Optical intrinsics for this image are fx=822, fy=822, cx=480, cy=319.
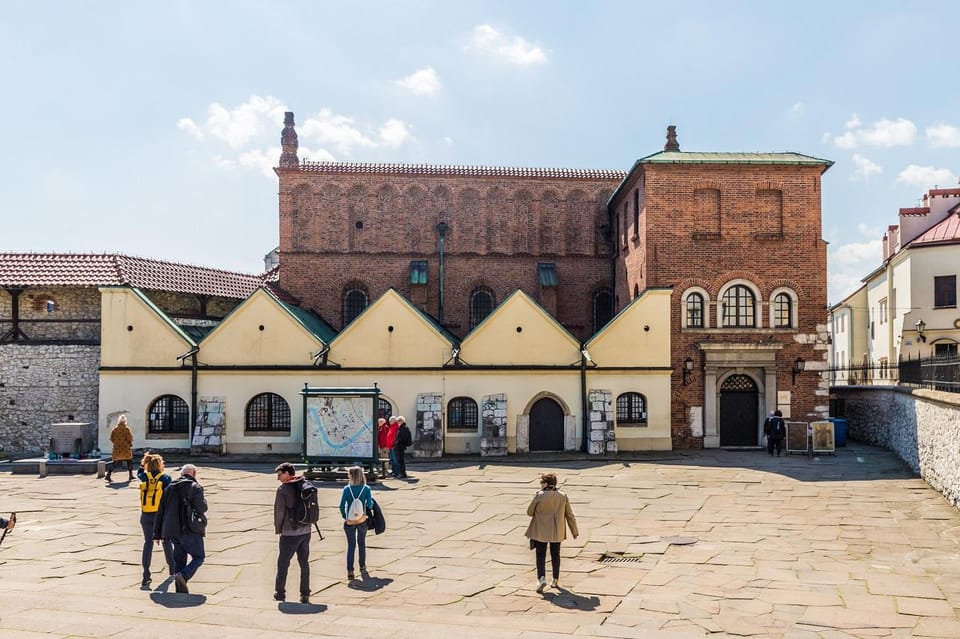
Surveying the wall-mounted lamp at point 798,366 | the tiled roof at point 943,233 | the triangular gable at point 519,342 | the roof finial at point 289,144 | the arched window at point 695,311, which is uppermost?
the roof finial at point 289,144

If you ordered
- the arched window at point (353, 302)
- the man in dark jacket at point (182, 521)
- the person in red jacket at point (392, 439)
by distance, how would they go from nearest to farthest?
the man in dark jacket at point (182, 521) → the person in red jacket at point (392, 439) → the arched window at point (353, 302)

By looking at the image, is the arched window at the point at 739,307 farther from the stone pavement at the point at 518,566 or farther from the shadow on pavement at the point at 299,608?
the shadow on pavement at the point at 299,608

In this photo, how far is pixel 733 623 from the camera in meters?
9.77

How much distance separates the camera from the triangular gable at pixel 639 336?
28.0m

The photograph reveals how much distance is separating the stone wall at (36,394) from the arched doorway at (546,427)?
1569 centimetres

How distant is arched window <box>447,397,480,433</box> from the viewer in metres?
27.8

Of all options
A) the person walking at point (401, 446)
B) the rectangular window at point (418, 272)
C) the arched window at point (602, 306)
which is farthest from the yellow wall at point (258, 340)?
the arched window at point (602, 306)

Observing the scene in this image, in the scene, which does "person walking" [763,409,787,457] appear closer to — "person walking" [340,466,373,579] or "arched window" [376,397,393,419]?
"arched window" [376,397,393,419]

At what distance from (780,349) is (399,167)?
17.8 metres

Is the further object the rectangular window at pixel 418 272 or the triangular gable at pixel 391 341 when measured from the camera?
the rectangular window at pixel 418 272

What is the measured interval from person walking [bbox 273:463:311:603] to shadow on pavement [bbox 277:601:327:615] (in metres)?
0.15

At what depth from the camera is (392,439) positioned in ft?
75.7

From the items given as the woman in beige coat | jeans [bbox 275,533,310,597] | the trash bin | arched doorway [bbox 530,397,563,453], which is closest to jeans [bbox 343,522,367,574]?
jeans [bbox 275,533,310,597]

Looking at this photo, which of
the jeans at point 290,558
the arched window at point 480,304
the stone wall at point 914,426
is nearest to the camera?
the jeans at point 290,558
